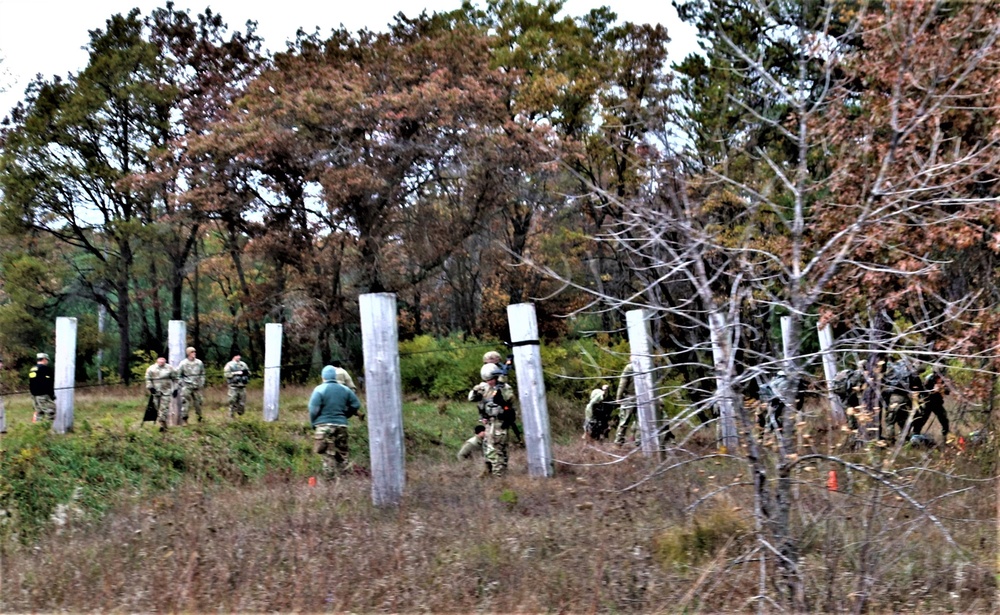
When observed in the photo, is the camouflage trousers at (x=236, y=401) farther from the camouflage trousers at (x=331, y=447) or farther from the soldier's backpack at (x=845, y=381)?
the soldier's backpack at (x=845, y=381)

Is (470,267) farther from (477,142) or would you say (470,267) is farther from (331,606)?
(331,606)

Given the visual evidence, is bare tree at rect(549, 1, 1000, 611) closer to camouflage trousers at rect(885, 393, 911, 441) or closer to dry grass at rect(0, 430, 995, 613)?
dry grass at rect(0, 430, 995, 613)

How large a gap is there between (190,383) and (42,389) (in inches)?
100

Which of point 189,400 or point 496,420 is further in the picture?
point 189,400

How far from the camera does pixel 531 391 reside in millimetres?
11508

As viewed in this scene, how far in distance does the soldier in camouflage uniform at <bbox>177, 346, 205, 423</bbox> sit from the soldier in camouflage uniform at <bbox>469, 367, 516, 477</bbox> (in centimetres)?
677

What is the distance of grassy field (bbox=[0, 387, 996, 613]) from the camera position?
6562mm

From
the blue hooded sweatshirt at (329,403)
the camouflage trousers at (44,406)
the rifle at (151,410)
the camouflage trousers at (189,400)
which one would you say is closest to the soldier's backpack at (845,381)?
the blue hooded sweatshirt at (329,403)

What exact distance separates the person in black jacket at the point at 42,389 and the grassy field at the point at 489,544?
5.42m

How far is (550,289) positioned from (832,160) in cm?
2077

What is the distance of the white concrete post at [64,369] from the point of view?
568 inches

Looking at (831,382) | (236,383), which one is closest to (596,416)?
(236,383)

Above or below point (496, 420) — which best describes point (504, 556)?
below

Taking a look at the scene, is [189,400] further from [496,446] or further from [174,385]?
[496,446]
